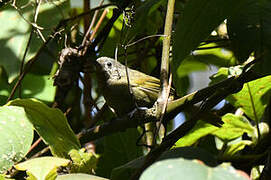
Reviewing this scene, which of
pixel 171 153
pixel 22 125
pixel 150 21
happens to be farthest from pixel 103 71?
pixel 171 153

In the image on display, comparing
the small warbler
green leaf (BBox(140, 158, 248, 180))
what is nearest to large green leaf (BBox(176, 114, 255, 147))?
the small warbler

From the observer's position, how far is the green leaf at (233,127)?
6.53 feet

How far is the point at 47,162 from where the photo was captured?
53.3 inches

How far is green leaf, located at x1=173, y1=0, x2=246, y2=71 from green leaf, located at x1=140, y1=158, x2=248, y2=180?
583 mm

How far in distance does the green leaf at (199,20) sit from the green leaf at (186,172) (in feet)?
1.91

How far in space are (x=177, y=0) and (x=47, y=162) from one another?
143cm

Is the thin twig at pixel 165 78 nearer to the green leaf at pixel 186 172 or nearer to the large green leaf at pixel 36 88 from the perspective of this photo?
the green leaf at pixel 186 172

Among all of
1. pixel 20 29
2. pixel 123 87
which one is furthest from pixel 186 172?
pixel 123 87

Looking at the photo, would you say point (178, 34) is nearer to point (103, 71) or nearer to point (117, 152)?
point (117, 152)

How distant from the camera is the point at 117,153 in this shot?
7.20 feet

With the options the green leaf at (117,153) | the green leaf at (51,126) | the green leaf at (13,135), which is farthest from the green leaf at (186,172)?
the green leaf at (117,153)

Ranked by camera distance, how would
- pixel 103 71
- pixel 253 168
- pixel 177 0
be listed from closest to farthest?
pixel 253 168 → pixel 177 0 → pixel 103 71

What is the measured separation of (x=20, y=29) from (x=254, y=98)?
1.09 m

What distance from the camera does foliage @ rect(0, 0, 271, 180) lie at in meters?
1.27
